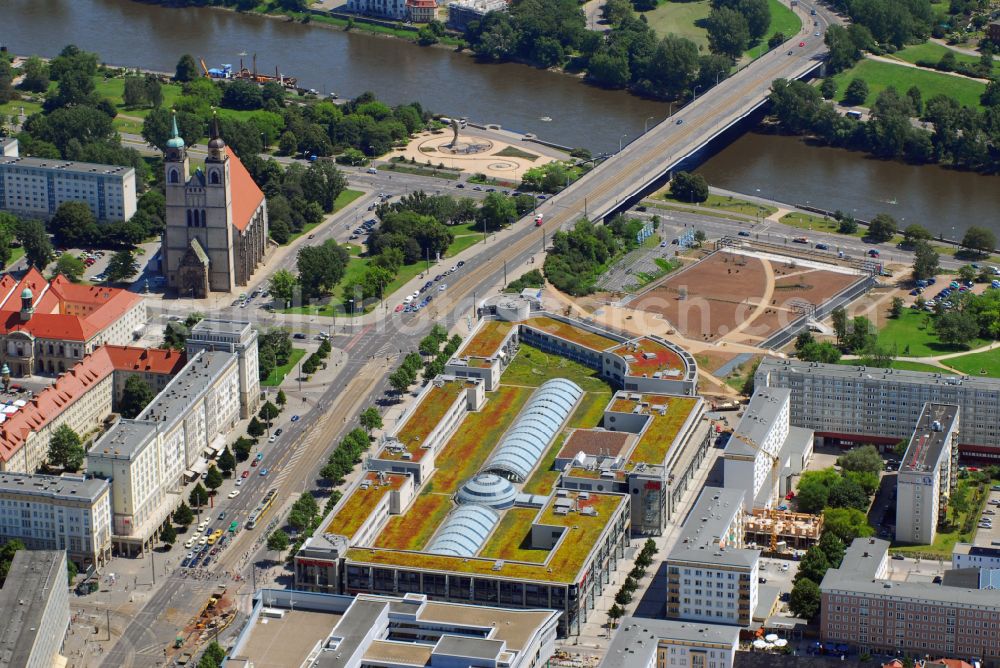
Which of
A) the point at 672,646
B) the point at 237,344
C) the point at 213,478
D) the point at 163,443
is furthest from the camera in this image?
the point at 237,344

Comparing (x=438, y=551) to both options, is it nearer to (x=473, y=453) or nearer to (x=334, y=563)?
(x=334, y=563)

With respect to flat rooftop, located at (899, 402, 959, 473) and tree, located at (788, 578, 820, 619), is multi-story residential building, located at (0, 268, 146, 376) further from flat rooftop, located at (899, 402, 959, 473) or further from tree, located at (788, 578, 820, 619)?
flat rooftop, located at (899, 402, 959, 473)

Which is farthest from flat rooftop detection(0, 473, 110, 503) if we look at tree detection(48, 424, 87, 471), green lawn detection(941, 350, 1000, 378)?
green lawn detection(941, 350, 1000, 378)

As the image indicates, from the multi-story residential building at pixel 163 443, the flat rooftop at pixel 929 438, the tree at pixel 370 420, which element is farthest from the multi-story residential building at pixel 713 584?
the multi-story residential building at pixel 163 443

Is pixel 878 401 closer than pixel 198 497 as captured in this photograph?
No

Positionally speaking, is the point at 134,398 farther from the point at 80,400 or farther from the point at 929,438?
the point at 929,438

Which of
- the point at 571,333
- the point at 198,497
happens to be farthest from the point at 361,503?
the point at 571,333
